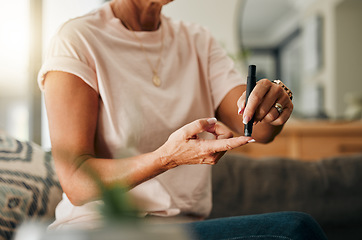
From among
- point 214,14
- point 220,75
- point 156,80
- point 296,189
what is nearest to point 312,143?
point 296,189

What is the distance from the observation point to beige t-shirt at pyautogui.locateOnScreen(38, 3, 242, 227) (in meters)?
0.80

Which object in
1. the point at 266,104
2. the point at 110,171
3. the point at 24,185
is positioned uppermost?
the point at 266,104

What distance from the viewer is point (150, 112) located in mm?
844

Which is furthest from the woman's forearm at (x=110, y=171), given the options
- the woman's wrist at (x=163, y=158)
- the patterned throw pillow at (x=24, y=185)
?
the patterned throw pillow at (x=24, y=185)

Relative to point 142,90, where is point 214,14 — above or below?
above

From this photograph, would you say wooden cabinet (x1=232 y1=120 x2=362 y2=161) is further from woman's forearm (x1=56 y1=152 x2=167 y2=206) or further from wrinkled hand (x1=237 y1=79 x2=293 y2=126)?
woman's forearm (x1=56 y1=152 x2=167 y2=206)

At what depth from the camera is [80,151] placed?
0.73 meters

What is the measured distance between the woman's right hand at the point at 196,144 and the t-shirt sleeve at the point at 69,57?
0.23 meters

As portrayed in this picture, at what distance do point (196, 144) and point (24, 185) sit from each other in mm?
546

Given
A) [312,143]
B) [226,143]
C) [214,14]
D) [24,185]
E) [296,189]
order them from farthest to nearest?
[214,14], [312,143], [296,189], [24,185], [226,143]

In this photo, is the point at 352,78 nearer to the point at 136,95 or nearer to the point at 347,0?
the point at 347,0

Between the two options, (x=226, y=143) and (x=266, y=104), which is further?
(x=266, y=104)

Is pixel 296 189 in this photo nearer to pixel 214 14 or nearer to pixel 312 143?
pixel 312 143

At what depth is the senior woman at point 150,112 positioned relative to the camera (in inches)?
27.4
